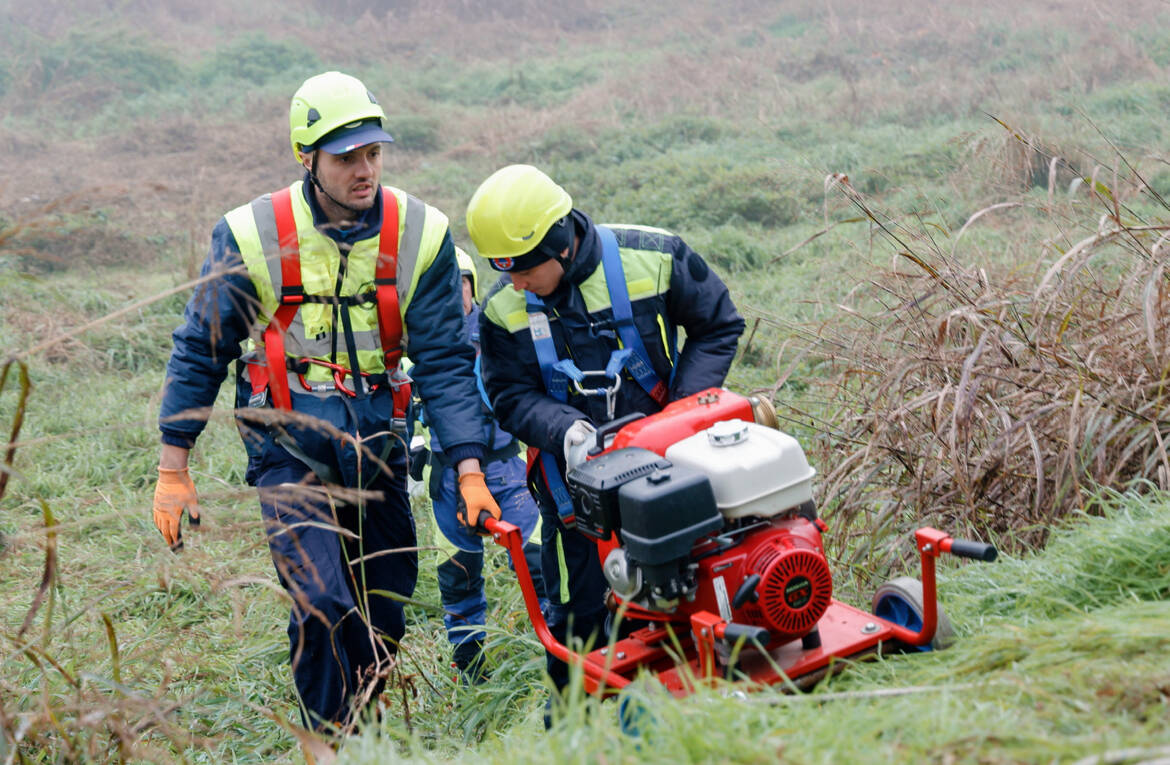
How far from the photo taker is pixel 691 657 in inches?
119

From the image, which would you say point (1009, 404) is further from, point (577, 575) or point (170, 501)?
point (170, 501)

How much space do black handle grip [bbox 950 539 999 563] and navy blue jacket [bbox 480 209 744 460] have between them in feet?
3.70

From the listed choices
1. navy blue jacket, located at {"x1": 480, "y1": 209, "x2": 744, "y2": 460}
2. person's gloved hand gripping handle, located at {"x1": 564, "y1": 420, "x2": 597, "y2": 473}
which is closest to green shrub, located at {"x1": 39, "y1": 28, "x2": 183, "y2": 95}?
navy blue jacket, located at {"x1": 480, "y1": 209, "x2": 744, "y2": 460}

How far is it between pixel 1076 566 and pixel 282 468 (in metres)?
2.37

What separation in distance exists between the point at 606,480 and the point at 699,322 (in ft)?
3.17

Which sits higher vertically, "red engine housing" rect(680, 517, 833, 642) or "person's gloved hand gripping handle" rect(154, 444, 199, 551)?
"person's gloved hand gripping handle" rect(154, 444, 199, 551)

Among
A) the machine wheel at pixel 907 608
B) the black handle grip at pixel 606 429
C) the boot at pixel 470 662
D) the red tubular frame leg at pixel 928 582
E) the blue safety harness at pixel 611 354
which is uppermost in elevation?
the blue safety harness at pixel 611 354

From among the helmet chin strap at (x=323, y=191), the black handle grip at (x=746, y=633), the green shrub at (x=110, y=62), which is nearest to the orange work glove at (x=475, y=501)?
the helmet chin strap at (x=323, y=191)

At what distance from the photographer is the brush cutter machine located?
2670 mm

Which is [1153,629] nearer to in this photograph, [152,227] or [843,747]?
[843,747]

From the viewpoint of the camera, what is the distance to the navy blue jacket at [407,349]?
11.6ft

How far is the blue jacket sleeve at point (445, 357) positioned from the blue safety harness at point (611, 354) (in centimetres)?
31

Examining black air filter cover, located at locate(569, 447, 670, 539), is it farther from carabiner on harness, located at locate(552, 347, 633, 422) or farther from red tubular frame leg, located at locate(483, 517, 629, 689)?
carabiner on harness, located at locate(552, 347, 633, 422)

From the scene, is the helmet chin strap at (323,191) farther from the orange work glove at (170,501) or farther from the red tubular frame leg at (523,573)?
the red tubular frame leg at (523,573)
